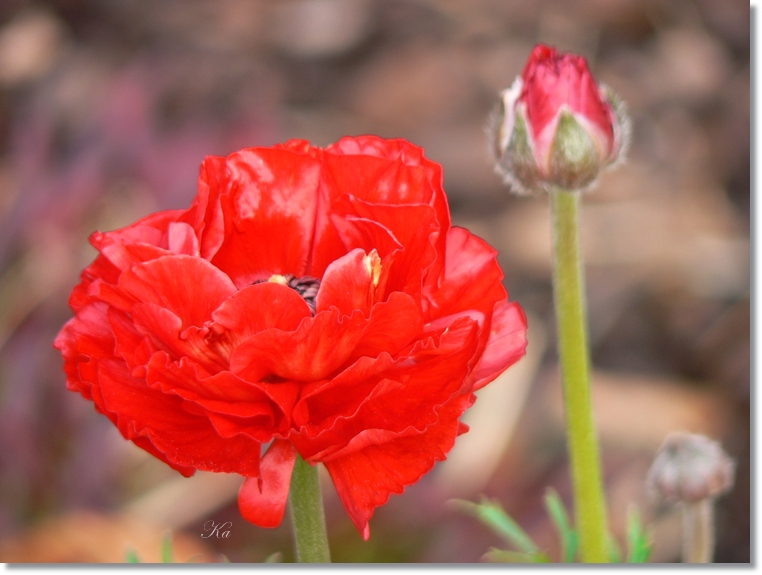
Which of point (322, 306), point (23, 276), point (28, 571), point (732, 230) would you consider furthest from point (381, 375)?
point (732, 230)

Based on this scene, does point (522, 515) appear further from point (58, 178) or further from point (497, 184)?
point (58, 178)

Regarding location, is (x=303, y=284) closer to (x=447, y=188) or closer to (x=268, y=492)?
(x=268, y=492)

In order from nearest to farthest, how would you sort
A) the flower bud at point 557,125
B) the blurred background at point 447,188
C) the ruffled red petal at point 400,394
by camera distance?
the ruffled red petal at point 400,394 → the flower bud at point 557,125 → the blurred background at point 447,188

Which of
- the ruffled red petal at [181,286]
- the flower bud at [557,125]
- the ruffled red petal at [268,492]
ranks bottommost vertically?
the ruffled red petal at [268,492]

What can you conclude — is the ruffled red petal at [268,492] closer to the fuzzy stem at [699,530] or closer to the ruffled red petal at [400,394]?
the ruffled red petal at [400,394]

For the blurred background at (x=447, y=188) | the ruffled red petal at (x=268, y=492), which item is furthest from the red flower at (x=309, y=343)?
the blurred background at (x=447, y=188)

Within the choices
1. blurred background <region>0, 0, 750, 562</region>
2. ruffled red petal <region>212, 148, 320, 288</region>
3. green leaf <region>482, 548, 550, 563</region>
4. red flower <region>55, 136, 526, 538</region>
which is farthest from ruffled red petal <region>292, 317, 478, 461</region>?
blurred background <region>0, 0, 750, 562</region>

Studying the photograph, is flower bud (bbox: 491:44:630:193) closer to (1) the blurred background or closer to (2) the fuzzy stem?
(2) the fuzzy stem
